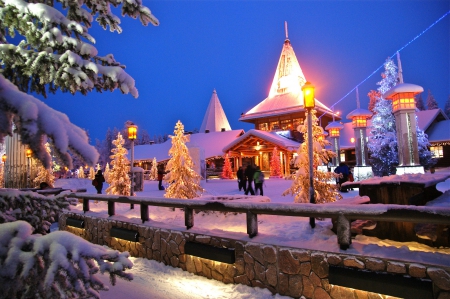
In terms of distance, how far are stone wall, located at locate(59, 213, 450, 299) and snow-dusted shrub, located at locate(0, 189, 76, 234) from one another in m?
3.45

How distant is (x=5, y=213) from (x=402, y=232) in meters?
5.57

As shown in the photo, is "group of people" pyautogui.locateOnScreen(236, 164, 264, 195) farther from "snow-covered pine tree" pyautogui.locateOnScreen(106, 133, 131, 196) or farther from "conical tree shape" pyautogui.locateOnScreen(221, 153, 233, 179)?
"conical tree shape" pyautogui.locateOnScreen(221, 153, 233, 179)

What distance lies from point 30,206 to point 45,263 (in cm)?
156

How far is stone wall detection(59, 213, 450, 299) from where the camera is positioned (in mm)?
4016

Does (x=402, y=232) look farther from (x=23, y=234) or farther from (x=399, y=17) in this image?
(x=399, y=17)

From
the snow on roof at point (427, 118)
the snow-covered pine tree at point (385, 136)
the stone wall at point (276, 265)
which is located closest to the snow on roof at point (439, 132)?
the snow on roof at point (427, 118)

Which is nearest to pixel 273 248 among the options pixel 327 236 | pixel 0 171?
pixel 327 236

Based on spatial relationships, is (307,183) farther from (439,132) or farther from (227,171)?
(439,132)

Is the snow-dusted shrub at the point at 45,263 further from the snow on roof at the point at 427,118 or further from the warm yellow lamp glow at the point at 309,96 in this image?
the snow on roof at the point at 427,118

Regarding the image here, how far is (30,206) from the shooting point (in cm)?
298

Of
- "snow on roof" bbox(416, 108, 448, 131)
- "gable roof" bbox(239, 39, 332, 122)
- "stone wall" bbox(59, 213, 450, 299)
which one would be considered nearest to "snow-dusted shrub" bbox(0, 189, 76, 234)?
"stone wall" bbox(59, 213, 450, 299)

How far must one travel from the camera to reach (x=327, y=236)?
18.3 ft

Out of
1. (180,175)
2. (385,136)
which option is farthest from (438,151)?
(180,175)

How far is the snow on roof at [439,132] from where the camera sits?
27.2 metres
